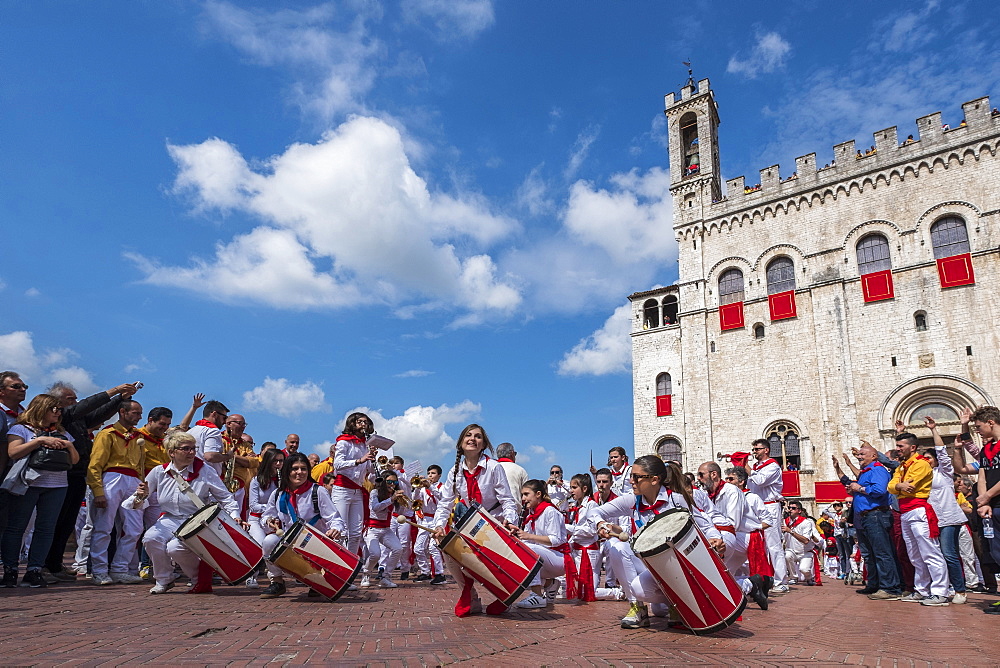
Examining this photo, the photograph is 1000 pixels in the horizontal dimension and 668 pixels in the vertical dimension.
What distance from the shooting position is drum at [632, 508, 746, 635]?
13.6ft

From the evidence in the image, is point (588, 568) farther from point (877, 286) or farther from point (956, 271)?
point (956, 271)

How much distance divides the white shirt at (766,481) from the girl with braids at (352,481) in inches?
209

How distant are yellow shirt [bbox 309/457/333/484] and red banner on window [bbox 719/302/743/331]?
21.6 meters

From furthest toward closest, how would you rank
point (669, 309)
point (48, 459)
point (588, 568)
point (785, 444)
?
point (669, 309) → point (785, 444) → point (588, 568) → point (48, 459)

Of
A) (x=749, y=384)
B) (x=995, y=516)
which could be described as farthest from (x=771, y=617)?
(x=749, y=384)

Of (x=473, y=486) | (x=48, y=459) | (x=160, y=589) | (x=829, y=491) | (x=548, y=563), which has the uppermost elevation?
(x=829, y=491)

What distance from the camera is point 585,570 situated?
272 inches

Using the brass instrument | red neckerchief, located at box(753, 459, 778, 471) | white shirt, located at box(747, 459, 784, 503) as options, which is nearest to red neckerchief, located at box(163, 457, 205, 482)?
the brass instrument

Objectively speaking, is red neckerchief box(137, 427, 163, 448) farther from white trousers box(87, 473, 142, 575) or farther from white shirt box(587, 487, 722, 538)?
white shirt box(587, 487, 722, 538)

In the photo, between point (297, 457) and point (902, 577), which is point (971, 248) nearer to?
point (902, 577)

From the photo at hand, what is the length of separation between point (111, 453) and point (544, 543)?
5265mm

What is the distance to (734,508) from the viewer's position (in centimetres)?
622

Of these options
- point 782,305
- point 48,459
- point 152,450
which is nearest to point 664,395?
point 782,305

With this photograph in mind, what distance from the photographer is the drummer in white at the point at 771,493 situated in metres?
8.44
